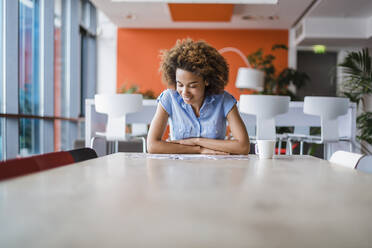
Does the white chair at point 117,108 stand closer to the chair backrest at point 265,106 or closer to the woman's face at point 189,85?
the chair backrest at point 265,106

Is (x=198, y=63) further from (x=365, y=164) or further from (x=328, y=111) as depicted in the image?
(x=328, y=111)

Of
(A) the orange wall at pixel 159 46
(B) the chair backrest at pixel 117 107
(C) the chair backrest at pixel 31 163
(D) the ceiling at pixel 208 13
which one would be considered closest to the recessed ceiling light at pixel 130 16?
(D) the ceiling at pixel 208 13

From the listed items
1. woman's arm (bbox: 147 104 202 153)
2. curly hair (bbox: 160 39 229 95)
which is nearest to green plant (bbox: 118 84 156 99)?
curly hair (bbox: 160 39 229 95)

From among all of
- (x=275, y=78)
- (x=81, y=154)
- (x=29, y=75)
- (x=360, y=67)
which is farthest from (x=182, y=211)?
(x=275, y=78)

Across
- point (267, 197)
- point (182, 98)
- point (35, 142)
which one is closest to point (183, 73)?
point (182, 98)

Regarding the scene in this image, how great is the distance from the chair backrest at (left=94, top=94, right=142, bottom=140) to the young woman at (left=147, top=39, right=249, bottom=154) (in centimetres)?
125

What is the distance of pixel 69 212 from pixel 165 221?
0.12 meters

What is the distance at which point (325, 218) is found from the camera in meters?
0.41

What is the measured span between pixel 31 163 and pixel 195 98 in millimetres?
1141

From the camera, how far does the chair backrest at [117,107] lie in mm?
3143

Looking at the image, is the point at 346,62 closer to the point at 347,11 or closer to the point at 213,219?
the point at 347,11

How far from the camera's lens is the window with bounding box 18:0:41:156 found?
450cm

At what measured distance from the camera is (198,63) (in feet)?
5.81

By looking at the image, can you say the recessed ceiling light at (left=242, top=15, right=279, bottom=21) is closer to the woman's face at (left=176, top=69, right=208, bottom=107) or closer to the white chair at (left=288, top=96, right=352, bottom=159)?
the white chair at (left=288, top=96, right=352, bottom=159)
